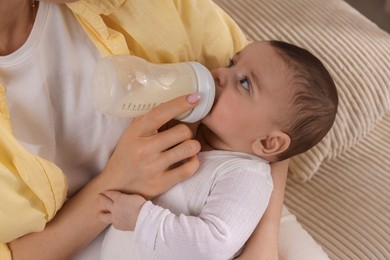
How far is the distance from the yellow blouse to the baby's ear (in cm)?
22

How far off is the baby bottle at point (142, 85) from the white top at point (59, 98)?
3.6 inches

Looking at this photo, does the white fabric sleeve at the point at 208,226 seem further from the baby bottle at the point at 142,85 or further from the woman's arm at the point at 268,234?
the baby bottle at the point at 142,85

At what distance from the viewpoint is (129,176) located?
103 cm

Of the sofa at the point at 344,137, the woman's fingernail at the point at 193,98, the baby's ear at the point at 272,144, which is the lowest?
the sofa at the point at 344,137

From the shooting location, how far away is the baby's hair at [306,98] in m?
1.07

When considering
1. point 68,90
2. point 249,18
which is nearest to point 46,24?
point 68,90

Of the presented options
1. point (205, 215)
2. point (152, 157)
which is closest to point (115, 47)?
point (152, 157)

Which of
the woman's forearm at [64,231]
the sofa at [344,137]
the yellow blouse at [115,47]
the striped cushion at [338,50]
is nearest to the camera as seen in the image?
the yellow blouse at [115,47]

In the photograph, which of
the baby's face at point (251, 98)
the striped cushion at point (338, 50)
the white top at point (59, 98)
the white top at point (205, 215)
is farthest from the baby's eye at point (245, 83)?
the striped cushion at point (338, 50)

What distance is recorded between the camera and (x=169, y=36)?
115 cm

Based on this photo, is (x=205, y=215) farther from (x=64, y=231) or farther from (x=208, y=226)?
(x=64, y=231)

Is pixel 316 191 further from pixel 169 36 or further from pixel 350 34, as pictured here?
pixel 169 36

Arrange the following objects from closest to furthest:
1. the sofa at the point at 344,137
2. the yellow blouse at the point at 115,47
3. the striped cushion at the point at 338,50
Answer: the yellow blouse at the point at 115,47, the sofa at the point at 344,137, the striped cushion at the point at 338,50

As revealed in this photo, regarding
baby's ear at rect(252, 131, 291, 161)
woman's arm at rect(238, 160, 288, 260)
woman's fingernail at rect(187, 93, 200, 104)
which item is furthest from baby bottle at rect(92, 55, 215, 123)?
woman's arm at rect(238, 160, 288, 260)
